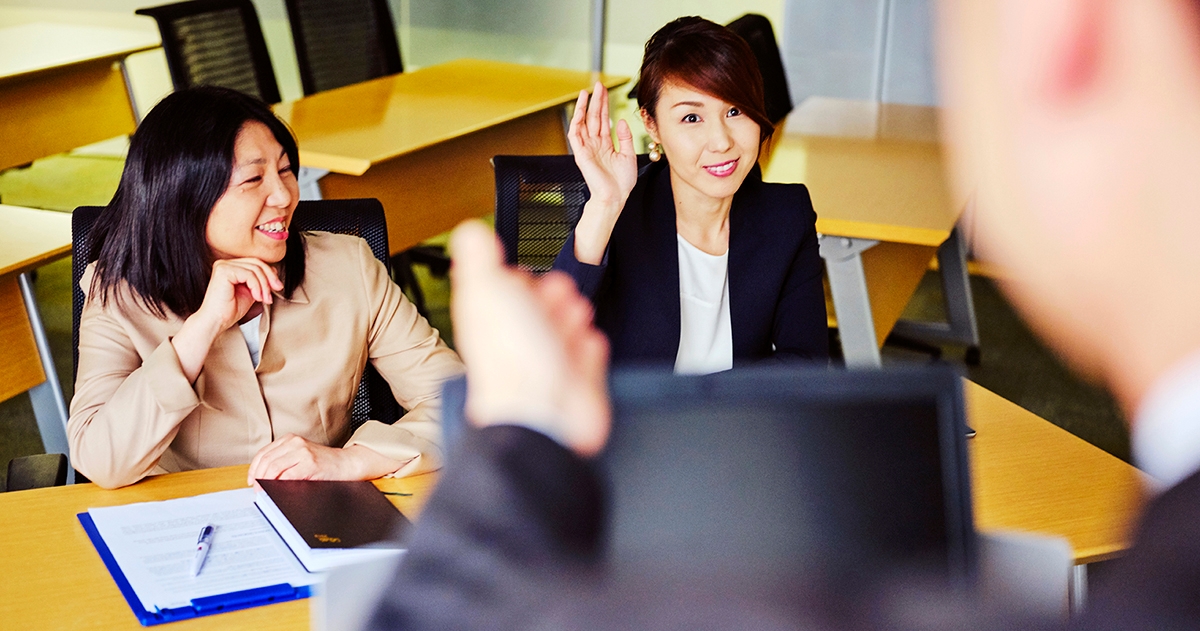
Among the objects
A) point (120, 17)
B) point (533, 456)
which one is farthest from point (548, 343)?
point (120, 17)

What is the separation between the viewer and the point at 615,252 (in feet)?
6.11

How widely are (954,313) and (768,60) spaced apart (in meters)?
1.11

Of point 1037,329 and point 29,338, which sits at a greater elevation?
point 1037,329

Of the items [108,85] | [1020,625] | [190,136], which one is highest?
[1020,625]

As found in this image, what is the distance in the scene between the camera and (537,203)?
2164mm

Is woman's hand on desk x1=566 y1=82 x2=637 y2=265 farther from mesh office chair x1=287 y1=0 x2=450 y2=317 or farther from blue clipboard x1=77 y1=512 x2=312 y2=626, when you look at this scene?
mesh office chair x1=287 y1=0 x2=450 y2=317

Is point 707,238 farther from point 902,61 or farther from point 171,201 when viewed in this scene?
point 902,61

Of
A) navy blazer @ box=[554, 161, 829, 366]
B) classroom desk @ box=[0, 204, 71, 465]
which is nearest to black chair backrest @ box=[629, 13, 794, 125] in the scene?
navy blazer @ box=[554, 161, 829, 366]

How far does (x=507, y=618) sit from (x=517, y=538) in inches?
1.1

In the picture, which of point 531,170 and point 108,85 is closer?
point 531,170

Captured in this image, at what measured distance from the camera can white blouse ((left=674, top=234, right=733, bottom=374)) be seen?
191cm

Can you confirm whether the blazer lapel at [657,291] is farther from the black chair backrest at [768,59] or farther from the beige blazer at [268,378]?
the black chair backrest at [768,59]

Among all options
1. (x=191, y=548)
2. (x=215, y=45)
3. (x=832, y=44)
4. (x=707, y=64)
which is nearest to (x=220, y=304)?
(x=191, y=548)

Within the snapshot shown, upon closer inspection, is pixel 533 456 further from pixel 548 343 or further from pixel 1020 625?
pixel 1020 625
